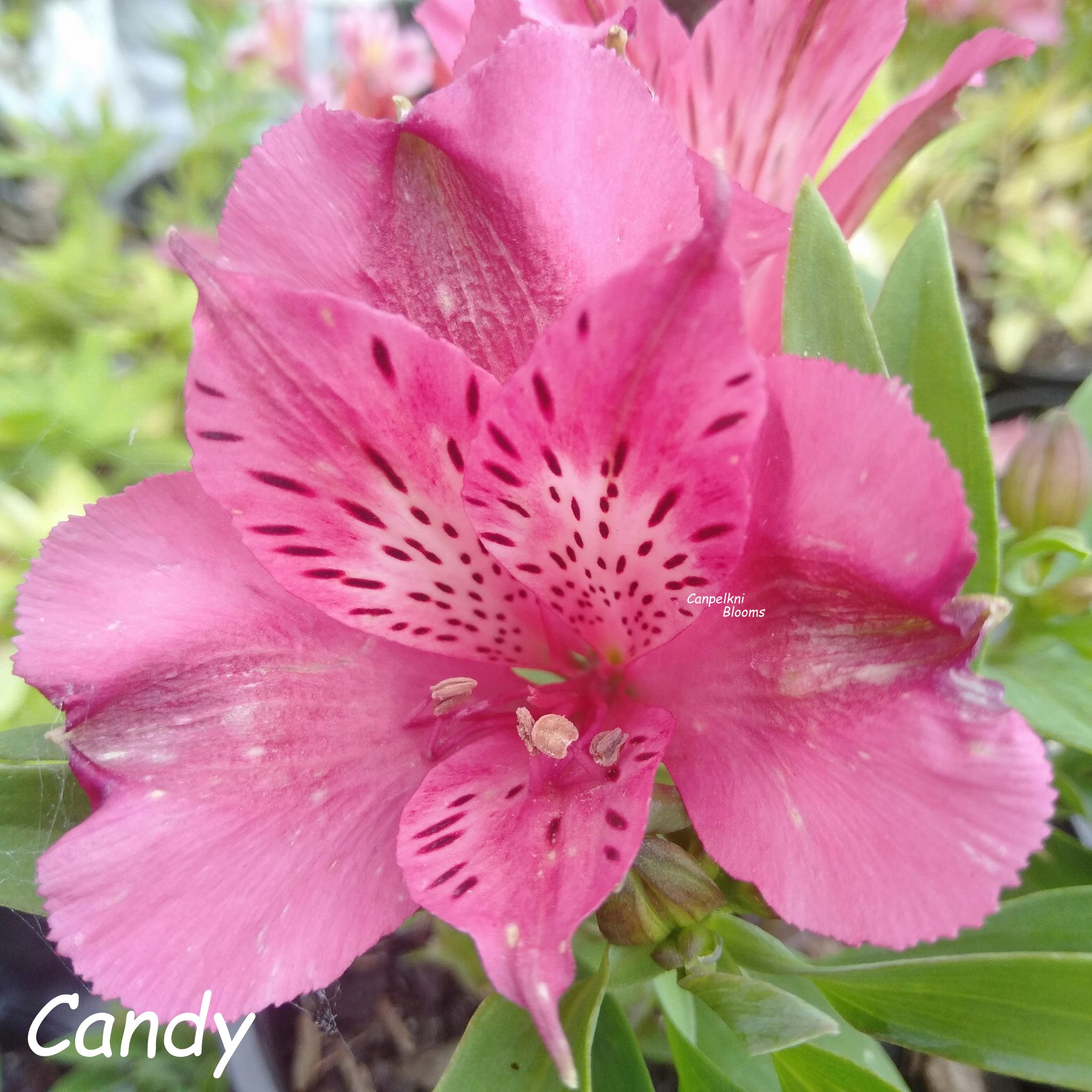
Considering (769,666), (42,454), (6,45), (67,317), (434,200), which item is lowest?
(42,454)

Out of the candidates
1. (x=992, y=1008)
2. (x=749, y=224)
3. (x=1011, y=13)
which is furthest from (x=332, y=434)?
(x=1011, y=13)

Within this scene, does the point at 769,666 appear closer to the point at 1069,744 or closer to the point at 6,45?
the point at 1069,744

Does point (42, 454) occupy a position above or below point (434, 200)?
below

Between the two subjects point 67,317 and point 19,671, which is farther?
point 67,317

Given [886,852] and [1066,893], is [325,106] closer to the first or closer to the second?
[886,852]

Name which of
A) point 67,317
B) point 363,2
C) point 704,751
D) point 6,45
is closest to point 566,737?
point 704,751

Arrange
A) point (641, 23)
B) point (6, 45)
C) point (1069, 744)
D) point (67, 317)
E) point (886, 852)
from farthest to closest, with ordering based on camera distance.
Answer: point (6, 45), point (67, 317), point (1069, 744), point (641, 23), point (886, 852)

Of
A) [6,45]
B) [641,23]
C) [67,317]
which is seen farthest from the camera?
[6,45]
